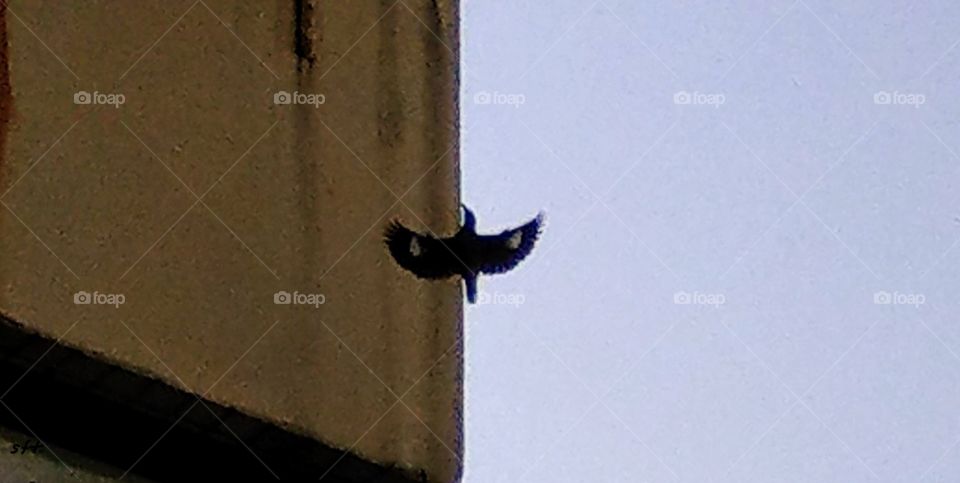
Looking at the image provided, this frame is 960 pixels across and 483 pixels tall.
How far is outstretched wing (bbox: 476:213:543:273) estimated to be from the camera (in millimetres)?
1582

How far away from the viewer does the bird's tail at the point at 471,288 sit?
1.59 meters

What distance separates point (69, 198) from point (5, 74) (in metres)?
0.14

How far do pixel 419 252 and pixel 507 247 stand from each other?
0.10 metres

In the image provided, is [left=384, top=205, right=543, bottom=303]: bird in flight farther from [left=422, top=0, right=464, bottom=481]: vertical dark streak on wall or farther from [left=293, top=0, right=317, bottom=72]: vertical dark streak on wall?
[left=293, top=0, right=317, bottom=72]: vertical dark streak on wall

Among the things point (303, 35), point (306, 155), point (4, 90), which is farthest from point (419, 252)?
point (4, 90)

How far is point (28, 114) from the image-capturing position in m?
1.41

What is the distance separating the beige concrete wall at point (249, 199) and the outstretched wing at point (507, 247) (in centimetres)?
5

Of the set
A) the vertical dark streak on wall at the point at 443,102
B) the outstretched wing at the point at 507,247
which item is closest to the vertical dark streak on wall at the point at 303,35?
the vertical dark streak on wall at the point at 443,102

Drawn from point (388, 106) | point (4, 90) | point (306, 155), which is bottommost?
point (4, 90)

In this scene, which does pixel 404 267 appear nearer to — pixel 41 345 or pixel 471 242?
pixel 471 242

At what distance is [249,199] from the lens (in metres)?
1.49

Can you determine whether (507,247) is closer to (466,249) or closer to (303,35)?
(466,249)

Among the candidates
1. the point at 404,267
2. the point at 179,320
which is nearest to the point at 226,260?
the point at 179,320

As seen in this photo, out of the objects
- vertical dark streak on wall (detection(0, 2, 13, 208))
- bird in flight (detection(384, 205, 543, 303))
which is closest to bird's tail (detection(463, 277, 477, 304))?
bird in flight (detection(384, 205, 543, 303))
